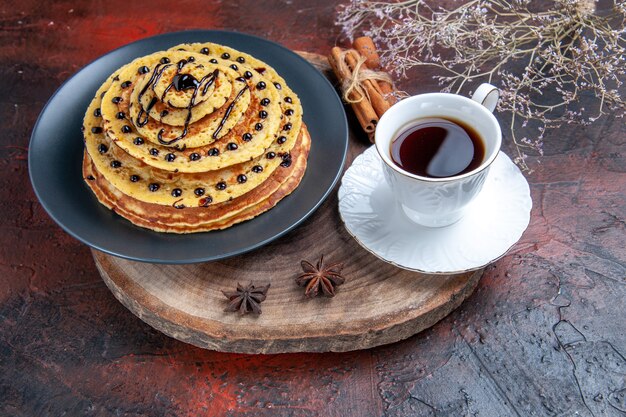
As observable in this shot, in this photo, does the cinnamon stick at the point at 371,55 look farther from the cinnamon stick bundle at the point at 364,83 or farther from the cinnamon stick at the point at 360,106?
the cinnamon stick at the point at 360,106

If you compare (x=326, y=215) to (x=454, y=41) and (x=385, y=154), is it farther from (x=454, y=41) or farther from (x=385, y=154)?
(x=454, y=41)

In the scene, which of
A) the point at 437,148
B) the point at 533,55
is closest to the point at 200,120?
the point at 437,148

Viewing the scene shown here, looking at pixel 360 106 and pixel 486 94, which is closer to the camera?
pixel 486 94

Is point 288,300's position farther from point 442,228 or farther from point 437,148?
point 437,148

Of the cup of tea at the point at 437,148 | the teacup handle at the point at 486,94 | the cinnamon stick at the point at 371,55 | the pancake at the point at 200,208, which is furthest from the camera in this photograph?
the cinnamon stick at the point at 371,55

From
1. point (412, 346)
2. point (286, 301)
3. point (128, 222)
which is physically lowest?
point (412, 346)

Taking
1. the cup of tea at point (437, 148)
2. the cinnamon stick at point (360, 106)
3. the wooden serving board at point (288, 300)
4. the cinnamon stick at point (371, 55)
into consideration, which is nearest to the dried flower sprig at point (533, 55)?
the cinnamon stick at point (371, 55)
